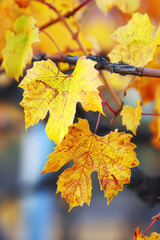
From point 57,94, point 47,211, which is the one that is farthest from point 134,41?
point 47,211

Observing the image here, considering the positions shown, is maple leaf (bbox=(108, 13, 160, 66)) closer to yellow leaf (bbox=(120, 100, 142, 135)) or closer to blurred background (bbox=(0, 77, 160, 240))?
yellow leaf (bbox=(120, 100, 142, 135))

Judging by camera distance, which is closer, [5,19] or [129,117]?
[129,117]

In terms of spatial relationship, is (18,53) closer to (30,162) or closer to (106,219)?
(30,162)

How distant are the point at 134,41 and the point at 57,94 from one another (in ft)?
0.83

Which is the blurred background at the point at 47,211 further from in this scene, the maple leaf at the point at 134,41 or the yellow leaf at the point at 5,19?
the maple leaf at the point at 134,41

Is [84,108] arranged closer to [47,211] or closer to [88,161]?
[88,161]

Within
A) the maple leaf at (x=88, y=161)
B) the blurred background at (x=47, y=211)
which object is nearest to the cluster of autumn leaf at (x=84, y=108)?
the maple leaf at (x=88, y=161)

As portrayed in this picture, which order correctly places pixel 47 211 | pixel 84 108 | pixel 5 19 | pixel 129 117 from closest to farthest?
pixel 84 108
pixel 129 117
pixel 5 19
pixel 47 211

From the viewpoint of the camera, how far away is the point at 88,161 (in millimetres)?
518

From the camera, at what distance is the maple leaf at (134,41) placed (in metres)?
0.58

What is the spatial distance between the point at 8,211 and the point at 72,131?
9.01 feet

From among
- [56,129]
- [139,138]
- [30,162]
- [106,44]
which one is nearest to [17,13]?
[56,129]

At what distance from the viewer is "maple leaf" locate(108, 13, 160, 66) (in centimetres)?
58

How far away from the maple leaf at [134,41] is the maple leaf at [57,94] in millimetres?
144
